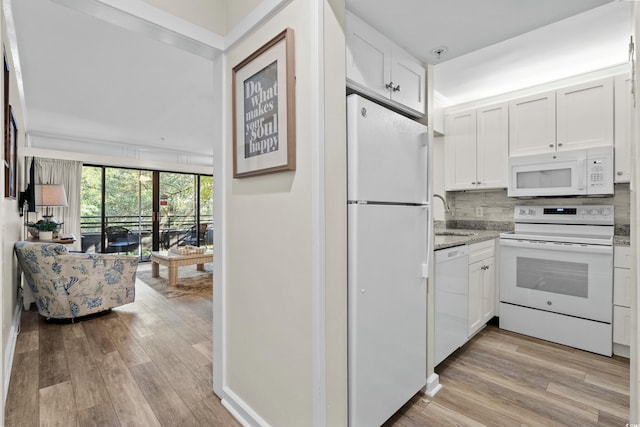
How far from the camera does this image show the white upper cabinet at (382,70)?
61.4 inches


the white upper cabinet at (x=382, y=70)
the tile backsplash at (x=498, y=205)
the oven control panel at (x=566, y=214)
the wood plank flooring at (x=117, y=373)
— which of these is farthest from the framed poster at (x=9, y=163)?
the oven control panel at (x=566, y=214)

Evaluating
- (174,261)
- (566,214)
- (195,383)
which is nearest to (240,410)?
(195,383)

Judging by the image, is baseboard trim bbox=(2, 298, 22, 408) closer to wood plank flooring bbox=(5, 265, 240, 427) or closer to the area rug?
wood plank flooring bbox=(5, 265, 240, 427)

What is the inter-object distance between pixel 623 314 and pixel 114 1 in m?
3.84

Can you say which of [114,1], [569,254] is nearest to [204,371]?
[114,1]

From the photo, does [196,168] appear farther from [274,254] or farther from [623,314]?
[623,314]

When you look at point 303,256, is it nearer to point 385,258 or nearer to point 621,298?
point 385,258

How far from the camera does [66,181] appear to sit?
550 centimetres

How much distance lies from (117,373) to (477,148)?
3881 millimetres

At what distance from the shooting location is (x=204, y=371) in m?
2.24

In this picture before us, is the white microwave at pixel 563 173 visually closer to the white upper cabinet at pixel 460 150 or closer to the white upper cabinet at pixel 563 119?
the white upper cabinet at pixel 563 119

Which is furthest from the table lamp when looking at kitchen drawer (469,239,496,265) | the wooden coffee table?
kitchen drawer (469,239,496,265)

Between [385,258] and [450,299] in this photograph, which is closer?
[385,258]

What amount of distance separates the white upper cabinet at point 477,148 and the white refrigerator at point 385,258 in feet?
6.02
